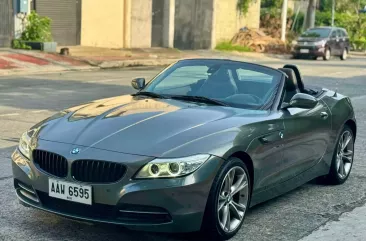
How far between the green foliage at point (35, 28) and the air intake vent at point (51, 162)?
807 inches

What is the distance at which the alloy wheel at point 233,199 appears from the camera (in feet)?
16.8

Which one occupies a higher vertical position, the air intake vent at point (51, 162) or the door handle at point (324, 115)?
the door handle at point (324, 115)

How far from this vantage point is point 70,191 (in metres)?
4.77

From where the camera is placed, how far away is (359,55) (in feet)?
144

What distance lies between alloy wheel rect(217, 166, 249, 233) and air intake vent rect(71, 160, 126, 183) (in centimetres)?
81

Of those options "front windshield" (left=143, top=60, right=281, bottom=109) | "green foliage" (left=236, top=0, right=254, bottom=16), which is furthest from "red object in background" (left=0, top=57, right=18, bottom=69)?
"green foliage" (left=236, top=0, right=254, bottom=16)

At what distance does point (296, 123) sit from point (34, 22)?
1997cm

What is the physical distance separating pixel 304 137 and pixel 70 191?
2442mm

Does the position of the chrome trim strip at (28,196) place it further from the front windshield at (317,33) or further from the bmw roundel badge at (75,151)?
the front windshield at (317,33)

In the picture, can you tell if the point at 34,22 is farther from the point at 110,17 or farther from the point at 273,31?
the point at 273,31

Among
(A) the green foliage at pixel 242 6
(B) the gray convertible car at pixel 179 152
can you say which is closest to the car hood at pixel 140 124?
(B) the gray convertible car at pixel 179 152

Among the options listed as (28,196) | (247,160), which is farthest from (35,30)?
(247,160)

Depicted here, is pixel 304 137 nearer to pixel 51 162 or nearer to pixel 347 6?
pixel 51 162

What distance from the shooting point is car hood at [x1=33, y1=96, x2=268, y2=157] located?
490cm
